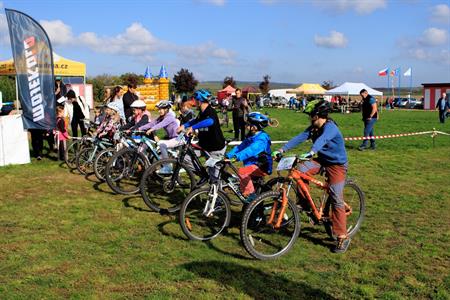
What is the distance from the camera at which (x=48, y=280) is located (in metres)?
4.52

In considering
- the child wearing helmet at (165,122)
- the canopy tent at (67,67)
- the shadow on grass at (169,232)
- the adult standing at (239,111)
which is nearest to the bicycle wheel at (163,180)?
the shadow on grass at (169,232)

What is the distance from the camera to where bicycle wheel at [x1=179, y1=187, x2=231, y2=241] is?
5.60 meters

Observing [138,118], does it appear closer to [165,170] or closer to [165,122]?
[165,122]

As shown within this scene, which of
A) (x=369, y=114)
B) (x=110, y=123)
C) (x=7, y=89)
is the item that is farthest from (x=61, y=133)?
(x=7, y=89)

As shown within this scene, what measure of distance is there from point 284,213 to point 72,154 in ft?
23.5

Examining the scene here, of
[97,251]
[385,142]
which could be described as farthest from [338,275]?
[385,142]

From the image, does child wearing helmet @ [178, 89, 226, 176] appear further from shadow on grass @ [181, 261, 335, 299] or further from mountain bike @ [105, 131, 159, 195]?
shadow on grass @ [181, 261, 335, 299]

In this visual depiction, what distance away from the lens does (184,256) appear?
524cm

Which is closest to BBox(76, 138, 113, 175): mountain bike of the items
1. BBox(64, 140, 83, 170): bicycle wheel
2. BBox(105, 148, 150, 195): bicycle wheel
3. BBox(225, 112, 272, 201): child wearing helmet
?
BBox(64, 140, 83, 170): bicycle wheel

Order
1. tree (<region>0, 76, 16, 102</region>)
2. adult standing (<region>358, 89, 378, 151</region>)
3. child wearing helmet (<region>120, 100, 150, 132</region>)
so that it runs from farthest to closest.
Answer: tree (<region>0, 76, 16, 102</region>)
adult standing (<region>358, 89, 378, 151</region>)
child wearing helmet (<region>120, 100, 150, 132</region>)

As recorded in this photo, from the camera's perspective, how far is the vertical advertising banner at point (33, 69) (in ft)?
35.6

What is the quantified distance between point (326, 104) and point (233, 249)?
2107 millimetres

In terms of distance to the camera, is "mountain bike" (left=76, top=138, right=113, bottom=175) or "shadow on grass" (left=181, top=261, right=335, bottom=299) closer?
"shadow on grass" (left=181, top=261, right=335, bottom=299)

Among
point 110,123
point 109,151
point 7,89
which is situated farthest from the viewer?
point 7,89
